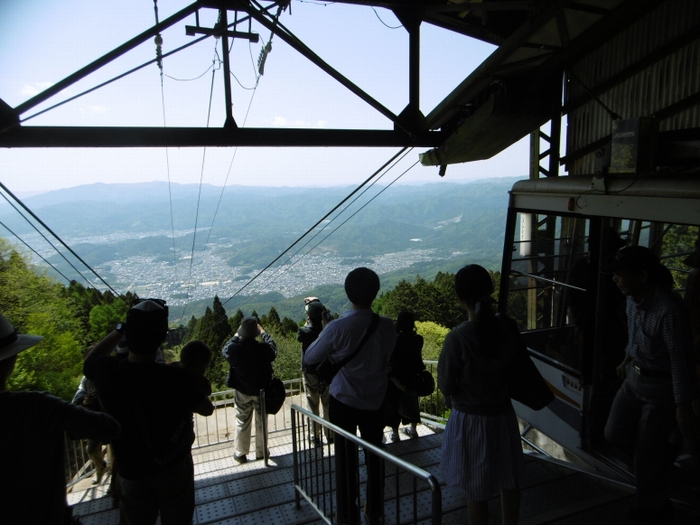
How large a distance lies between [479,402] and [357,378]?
774 millimetres

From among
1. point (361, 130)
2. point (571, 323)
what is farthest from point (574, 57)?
point (571, 323)

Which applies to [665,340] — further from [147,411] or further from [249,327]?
[249,327]

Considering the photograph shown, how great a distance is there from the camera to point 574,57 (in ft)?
21.8

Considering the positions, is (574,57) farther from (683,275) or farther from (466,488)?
(466,488)

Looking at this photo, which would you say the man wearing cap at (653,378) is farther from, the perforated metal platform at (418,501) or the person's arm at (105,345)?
the person's arm at (105,345)

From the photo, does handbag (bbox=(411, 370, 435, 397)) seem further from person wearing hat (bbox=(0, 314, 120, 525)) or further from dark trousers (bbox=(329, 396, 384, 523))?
person wearing hat (bbox=(0, 314, 120, 525))

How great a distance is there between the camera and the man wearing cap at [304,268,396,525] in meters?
3.05

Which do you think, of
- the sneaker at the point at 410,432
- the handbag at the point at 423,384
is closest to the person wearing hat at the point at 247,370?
the handbag at the point at 423,384

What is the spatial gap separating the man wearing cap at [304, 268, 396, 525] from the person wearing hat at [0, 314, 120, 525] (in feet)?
4.47

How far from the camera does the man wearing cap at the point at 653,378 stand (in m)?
2.73

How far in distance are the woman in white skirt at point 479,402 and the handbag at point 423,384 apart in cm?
173

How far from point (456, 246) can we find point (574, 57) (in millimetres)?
165083

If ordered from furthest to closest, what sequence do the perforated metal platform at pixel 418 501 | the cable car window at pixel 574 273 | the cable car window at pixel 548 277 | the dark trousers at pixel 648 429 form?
the cable car window at pixel 548 277 → the cable car window at pixel 574 273 → the perforated metal platform at pixel 418 501 → the dark trousers at pixel 648 429

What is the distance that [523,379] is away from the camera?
2.61m
